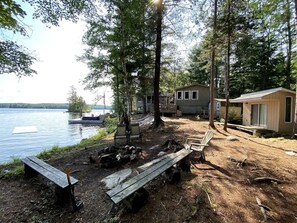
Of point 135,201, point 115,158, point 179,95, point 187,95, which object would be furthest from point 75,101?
point 135,201

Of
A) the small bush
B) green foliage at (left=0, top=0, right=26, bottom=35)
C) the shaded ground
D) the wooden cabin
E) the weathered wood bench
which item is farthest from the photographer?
the small bush

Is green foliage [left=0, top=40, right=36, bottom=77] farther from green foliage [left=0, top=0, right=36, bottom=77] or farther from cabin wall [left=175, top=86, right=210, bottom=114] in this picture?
cabin wall [left=175, top=86, right=210, bottom=114]

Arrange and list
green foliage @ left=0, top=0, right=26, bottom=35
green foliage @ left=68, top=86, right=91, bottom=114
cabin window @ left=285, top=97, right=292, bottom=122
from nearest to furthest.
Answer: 1. green foliage @ left=0, top=0, right=26, bottom=35
2. cabin window @ left=285, top=97, right=292, bottom=122
3. green foliage @ left=68, top=86, right=91, bottom=114

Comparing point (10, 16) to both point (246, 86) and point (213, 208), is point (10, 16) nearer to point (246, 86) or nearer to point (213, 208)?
point (213, 208)

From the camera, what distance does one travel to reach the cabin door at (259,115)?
12.4m

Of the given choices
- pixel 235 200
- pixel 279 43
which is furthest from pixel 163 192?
pixel 279 43

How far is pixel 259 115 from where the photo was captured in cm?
1298

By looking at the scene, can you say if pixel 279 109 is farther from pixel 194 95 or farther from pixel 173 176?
pixel 194 95

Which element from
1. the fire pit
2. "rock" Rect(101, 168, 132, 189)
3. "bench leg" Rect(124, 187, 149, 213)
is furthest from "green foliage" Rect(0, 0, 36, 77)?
"bench leg" Rect(124, 187, 149, 213)

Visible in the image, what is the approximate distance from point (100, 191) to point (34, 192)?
153cm

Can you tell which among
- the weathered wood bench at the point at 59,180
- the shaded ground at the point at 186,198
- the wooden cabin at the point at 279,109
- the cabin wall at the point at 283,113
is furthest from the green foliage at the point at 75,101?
the shaded ground at the point at 186,198

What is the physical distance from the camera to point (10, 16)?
390 centimetres

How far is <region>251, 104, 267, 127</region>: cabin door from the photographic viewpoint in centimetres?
1240

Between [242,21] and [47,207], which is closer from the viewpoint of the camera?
[47,207]
